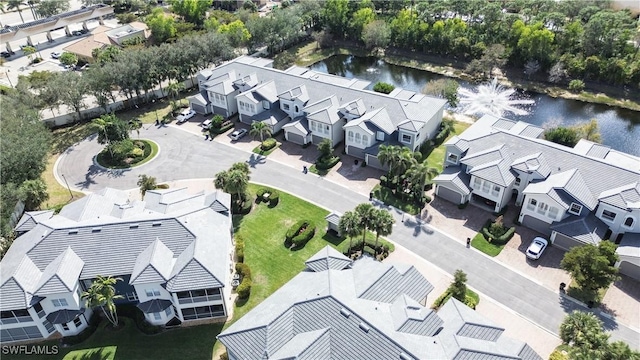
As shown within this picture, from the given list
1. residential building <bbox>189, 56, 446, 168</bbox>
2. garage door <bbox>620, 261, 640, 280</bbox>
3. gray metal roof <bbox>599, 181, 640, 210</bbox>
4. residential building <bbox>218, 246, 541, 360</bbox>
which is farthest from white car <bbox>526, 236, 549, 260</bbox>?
residential building <bbox>189, 56, 446, 168</bbox>

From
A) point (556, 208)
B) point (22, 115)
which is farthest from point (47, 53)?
point (556, 208)

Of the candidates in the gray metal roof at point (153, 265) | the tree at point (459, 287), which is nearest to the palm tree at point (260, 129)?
the gray metal roof at point (153, 265)

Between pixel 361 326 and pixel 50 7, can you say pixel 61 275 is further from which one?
pixel 50 7

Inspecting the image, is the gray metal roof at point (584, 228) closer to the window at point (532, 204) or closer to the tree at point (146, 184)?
the window at point (532, 204)

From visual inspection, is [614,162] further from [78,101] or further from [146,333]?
[78,101]

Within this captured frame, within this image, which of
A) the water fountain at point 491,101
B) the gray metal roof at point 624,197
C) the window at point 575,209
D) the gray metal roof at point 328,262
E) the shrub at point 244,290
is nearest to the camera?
the gray metal roof at point 328,262
